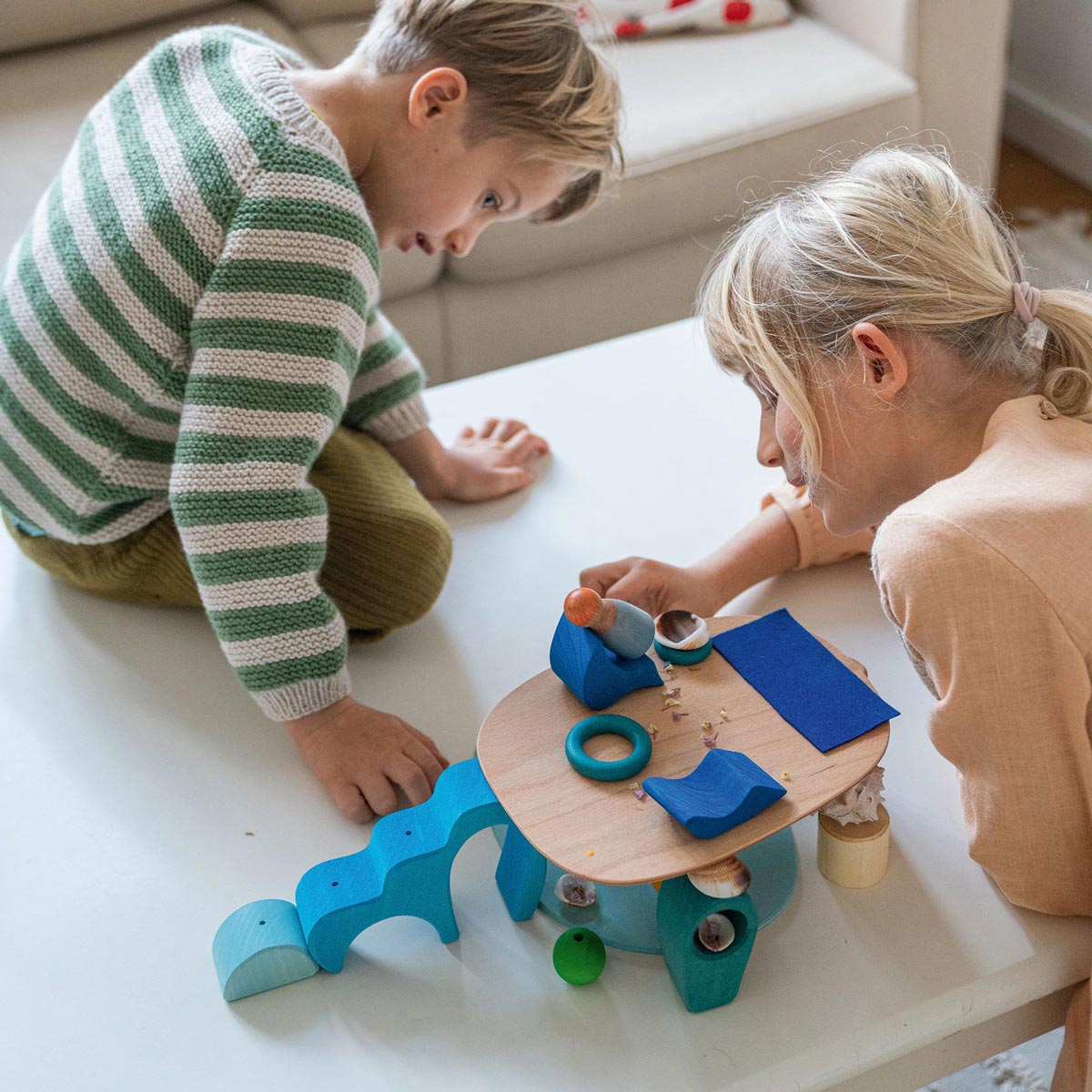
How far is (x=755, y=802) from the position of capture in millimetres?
673

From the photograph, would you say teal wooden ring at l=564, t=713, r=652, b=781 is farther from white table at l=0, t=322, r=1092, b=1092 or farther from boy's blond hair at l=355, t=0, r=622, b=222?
boy's blond hair at l=355, t=0, r=622, b=222

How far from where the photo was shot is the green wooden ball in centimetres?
73

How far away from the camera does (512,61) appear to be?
39.0 inches

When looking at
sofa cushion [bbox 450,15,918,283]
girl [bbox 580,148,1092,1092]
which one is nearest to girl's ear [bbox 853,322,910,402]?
girl [bbox 580,148,1092,1092]

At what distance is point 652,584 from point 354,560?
0.25 meters

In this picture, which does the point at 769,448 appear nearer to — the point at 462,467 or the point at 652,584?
the point at 652,584

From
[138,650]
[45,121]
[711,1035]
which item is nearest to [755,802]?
[711,1035]

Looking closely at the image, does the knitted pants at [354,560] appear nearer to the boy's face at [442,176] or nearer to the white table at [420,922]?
the white table at [420,922]

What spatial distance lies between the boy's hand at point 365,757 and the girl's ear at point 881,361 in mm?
395

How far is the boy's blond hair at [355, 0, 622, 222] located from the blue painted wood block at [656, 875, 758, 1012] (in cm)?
63

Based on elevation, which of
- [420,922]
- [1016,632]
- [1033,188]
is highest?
[1016,632]

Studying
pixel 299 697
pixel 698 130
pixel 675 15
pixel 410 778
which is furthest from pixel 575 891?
pixel 675 15

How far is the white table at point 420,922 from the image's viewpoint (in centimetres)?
71

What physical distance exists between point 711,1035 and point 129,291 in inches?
25.8
